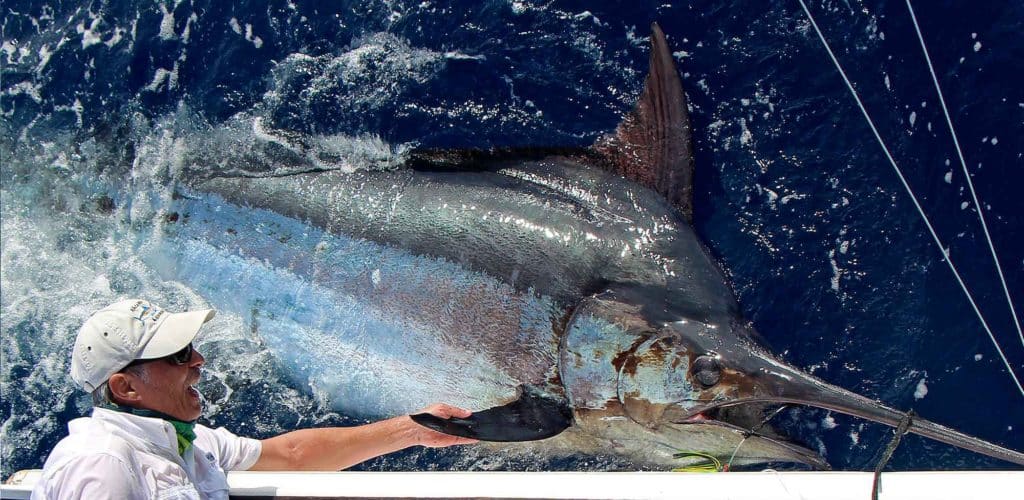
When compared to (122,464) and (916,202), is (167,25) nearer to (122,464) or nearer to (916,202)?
(122,464)

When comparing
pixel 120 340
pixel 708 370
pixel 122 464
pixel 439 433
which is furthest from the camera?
pixel 439 433

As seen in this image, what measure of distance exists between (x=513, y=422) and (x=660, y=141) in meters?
1.32

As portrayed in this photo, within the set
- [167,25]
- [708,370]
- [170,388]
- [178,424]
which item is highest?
[167,25]

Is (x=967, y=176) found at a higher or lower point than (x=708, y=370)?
higher

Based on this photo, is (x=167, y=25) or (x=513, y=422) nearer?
(x=513, y=422)

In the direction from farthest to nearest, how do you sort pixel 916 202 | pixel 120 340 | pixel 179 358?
1. pixel 916 202
2. pixel 179 358
3. pixel 120 340

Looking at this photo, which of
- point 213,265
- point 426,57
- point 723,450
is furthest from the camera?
point 426,57

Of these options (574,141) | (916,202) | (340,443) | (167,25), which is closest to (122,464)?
(340,443)

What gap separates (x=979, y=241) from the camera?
3.49m

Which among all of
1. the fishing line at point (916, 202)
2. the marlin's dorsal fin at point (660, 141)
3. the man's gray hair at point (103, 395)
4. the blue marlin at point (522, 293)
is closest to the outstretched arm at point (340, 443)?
the blue marlin at point (522, 293)

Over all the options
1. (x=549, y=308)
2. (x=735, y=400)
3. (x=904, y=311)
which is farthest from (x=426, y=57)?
(x=904, y=311)

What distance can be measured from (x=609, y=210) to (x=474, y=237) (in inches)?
21.2

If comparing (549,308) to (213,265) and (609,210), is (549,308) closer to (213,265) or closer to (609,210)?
(609,210)

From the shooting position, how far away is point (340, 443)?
9.70ft
